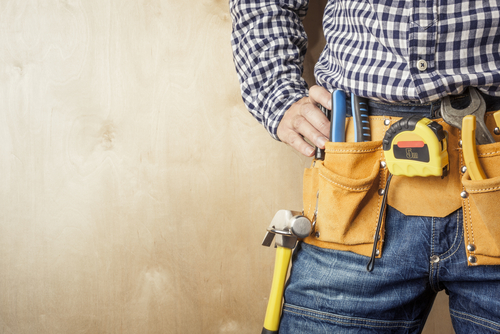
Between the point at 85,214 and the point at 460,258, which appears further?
the point at 85,214

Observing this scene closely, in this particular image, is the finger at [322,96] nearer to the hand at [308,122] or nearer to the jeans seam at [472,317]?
the hand at [308,122]

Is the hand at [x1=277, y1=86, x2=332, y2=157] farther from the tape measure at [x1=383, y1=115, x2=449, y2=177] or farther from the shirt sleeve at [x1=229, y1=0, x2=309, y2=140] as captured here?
the tape measure at [x1=383, y1=115, x2=449, y2=177]

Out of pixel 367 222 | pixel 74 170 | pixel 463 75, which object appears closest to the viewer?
pixel 463 75

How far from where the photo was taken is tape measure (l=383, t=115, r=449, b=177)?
0.50m

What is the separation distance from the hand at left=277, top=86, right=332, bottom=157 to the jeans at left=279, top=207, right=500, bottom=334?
20cm

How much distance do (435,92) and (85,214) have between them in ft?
3.14

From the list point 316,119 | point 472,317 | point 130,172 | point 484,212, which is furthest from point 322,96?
point 130,172

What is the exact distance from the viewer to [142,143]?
3.38 ft

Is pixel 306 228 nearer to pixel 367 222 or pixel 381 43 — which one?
pixel 367 222

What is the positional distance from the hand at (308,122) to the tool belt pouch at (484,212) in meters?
0.26

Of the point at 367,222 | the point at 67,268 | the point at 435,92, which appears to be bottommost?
the point at 67,268

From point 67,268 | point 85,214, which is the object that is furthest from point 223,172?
point 67,268

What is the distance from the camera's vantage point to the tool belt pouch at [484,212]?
1.63 feet

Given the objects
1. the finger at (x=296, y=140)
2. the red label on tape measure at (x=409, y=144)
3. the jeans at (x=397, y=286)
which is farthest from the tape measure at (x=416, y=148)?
the finger at (x=296, y=140)
